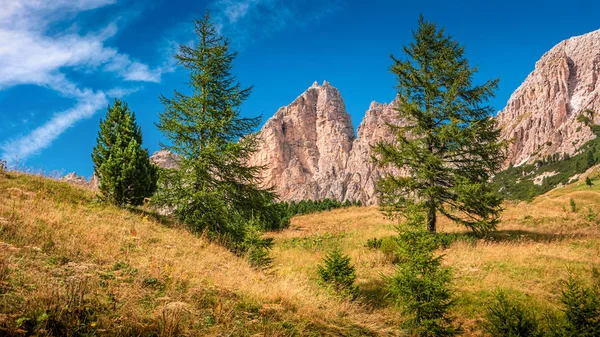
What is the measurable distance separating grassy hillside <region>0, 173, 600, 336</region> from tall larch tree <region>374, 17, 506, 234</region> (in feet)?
7.96

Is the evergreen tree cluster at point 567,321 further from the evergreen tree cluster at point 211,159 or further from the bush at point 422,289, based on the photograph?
the evergreen tree cluster at point 211,159

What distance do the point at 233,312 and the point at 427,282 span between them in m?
3.89

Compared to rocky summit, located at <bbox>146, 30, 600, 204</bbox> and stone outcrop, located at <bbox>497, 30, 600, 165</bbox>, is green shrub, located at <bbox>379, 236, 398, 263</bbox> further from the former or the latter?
stone outcrop, located at <bbox>497, 30, 600, 165</bbox>

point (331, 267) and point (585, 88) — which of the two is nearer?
point (331, 267)

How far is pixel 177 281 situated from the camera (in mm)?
5648

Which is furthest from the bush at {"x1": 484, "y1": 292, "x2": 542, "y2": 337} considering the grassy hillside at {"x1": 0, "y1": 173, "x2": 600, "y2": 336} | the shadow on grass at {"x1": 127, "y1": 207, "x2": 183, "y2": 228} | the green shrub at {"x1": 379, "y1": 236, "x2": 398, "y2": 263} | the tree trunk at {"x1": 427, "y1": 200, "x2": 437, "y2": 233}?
the shadow on grass at {"x1": 127, "y1": 207, "x2": 183, "y2": 228}

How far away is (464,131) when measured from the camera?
14117mm

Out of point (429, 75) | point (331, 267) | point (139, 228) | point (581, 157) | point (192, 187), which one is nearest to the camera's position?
point (331, 267)

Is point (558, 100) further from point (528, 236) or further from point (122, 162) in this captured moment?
point (122, 162)

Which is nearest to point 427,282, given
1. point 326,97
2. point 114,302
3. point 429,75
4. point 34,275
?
point 114,302

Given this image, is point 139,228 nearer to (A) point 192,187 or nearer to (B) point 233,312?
(A) point 192,187

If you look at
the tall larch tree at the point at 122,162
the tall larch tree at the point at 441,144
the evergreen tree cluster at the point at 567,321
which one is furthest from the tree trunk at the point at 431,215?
the tall larch tree at the point at 122,162

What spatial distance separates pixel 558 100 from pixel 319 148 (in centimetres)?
13224

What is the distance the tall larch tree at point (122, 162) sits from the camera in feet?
41.5
